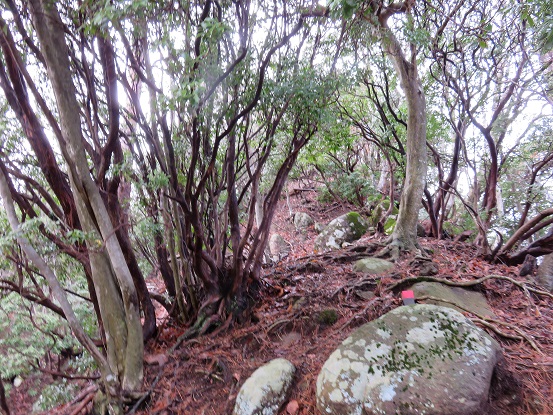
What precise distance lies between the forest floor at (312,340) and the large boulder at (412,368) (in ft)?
0.82

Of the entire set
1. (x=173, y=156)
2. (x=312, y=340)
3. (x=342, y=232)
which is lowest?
(x=312, y=340)

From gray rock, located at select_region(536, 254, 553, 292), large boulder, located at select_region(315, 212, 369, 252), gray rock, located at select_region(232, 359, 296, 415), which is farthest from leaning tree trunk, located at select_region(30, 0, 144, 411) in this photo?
large boulder, located at select_region(315, 212, 369, 252)

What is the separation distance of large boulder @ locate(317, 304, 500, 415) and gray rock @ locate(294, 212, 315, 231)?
10.3 meters

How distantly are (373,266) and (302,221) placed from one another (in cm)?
817

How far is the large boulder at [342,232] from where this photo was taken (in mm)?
9552

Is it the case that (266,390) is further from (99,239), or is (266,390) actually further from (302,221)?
(302,221)

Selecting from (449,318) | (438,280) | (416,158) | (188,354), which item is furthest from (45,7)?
(416,158)

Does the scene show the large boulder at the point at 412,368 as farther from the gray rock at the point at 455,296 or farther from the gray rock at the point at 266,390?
the gray rock at the point at 455,296

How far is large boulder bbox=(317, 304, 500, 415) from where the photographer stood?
6.95 feet

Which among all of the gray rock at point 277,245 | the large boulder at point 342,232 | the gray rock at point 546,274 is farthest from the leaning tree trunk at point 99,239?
the gray rock at point 277,245

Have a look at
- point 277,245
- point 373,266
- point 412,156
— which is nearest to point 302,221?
point 277,245

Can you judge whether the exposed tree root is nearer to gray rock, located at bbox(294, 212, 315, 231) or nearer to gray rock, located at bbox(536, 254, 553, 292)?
gray rock, located at bbox(536, 254, 553, 292)

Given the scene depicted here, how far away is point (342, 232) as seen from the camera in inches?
384

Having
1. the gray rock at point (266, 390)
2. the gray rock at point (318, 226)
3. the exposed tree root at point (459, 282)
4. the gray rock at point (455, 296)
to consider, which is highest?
the gray rock at point (318, 226)
